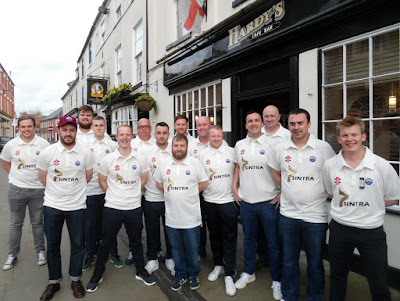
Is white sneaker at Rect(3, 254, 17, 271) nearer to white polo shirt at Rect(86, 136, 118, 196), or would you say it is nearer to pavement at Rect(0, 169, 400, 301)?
pavement at Rect(0, 169, 400, 301)

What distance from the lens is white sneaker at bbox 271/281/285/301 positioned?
285cm

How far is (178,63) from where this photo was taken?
743cm

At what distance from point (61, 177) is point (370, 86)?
3890 millimetres

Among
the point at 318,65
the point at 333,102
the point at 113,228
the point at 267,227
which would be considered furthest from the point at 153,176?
the point at 318,65

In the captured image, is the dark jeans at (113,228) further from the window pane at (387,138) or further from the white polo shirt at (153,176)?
the window pane at (387,138)

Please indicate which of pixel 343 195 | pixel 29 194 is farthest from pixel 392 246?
pixel 29 194

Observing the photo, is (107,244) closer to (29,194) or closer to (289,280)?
(29,194)

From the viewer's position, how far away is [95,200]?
355 centimetres

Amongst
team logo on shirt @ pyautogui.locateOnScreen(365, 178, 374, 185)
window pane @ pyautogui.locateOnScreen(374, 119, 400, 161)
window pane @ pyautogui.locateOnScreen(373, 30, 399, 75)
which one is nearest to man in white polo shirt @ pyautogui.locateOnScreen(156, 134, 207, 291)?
team logo on shirt @ pyautogui.locateOnScreen(365, 178, 374, 185)

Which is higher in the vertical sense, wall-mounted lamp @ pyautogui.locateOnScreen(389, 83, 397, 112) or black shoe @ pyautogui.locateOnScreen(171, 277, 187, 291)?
wall-mounted lamp @ pyautogui.locateOnScreen(389, 83, 397, 112)

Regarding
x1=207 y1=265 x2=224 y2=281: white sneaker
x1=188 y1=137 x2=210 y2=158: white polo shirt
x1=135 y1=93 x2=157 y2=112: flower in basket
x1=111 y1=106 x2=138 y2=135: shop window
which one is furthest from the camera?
x1=111 y1=106 x2=138 y2=135: shop window

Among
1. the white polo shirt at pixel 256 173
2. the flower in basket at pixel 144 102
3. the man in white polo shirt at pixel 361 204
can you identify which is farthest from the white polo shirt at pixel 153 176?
the flower in basket at pixel 144 102

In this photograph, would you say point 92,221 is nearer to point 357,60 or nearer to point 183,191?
point 183,191

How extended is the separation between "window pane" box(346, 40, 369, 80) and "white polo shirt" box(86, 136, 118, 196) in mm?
3478
